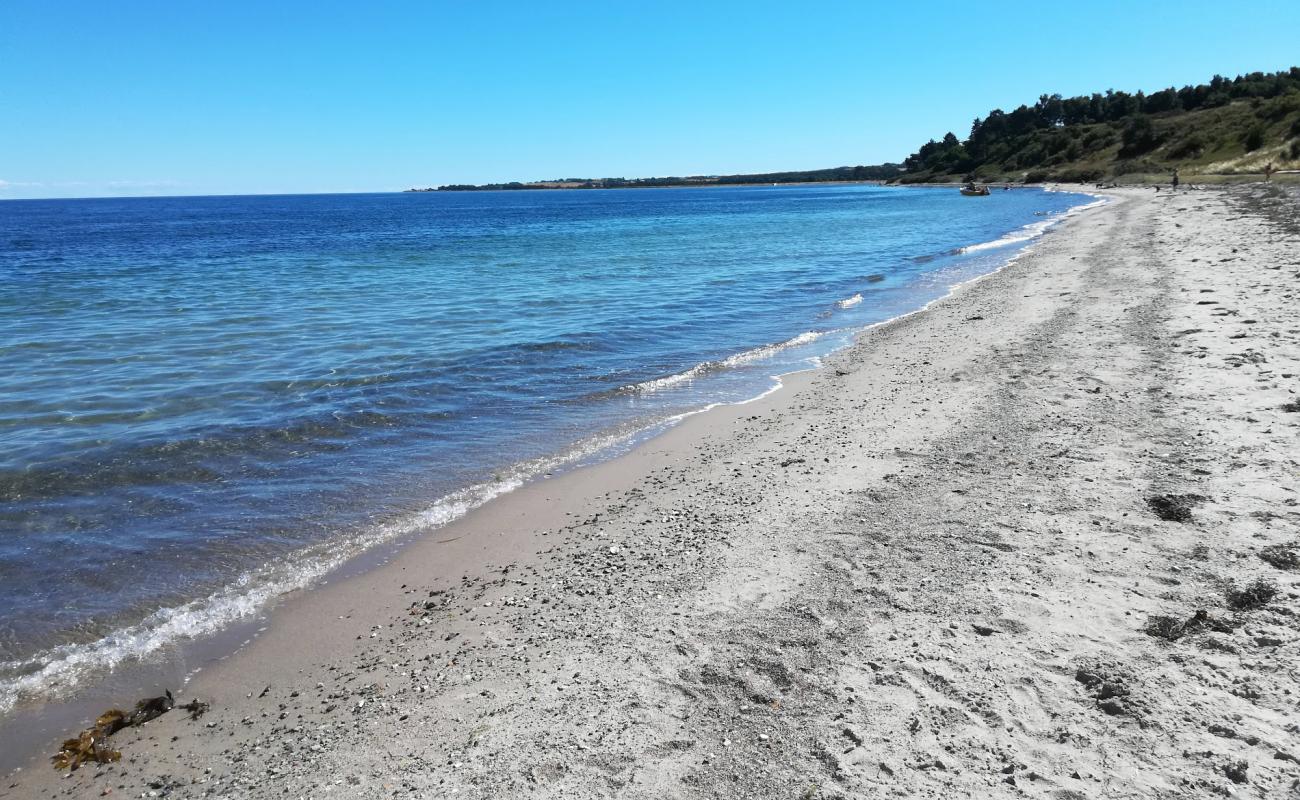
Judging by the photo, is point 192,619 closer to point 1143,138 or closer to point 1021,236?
point 1021,236

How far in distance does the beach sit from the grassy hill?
72.7 m

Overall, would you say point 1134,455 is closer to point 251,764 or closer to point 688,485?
point 688,485

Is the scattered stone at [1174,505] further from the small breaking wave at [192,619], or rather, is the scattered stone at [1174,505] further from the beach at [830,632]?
the small breaking wave at [192,619]

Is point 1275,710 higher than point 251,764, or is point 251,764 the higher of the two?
point 1275,710

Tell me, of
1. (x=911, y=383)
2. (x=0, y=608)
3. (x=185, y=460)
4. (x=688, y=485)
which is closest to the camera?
(x=0, y=608)

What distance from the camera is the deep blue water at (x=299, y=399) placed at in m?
7.31

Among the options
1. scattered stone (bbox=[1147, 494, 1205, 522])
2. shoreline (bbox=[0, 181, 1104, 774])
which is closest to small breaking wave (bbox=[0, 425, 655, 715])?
shoreline (bbox=[0, 181, 1104, 774])

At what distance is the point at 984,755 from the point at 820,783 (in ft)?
3.14

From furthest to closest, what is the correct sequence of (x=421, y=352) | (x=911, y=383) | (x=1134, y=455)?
(x=421, y=352)
(x=911, y=383)
(x=1134, y=455)

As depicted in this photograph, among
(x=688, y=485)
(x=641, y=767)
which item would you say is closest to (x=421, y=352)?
(x=688, y=485)

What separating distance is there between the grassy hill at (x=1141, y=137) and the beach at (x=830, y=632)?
7265cm

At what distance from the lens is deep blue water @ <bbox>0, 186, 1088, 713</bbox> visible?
7.31m

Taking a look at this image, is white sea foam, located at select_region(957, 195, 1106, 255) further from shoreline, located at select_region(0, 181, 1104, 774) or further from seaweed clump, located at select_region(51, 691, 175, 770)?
seaweed clump, located at select_region(51, 691, 175, 770)

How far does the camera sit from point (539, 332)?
19.7 meters
